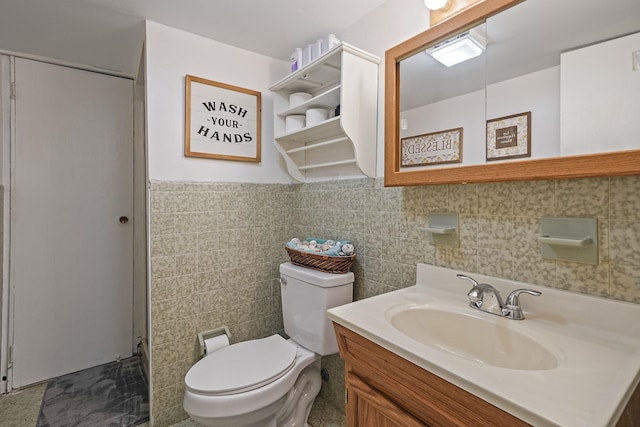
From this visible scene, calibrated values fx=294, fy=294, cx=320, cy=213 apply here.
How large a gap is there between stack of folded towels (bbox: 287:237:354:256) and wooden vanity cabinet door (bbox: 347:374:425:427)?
0.63m

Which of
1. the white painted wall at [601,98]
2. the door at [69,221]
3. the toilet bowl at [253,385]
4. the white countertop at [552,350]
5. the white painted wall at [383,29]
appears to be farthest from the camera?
the door at [69,221]

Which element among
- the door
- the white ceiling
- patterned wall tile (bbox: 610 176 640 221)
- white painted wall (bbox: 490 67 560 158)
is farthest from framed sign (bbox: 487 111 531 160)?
the door

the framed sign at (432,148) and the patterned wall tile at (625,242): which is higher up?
the framed sign at (432,148)

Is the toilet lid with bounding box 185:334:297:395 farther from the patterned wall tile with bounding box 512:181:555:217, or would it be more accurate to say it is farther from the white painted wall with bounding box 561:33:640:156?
the white painted wall with bounding box 561:33:640:156

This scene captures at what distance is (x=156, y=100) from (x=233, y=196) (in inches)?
25.7

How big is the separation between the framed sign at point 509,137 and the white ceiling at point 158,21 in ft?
2.94

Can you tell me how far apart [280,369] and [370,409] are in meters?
0.54

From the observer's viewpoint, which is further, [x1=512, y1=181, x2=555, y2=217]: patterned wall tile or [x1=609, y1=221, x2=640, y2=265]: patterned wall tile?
[x1=512, y1=181, x2=555, y2=217]: patterned wall tile

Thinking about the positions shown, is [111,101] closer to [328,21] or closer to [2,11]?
[2,11]

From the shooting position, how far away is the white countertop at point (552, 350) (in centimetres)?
52

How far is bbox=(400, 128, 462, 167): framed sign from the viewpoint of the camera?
43.3 inches

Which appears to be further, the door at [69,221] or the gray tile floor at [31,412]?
the door at [69,221]

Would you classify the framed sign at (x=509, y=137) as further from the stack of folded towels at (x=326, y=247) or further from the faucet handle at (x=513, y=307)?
the stack of folded towels at (x=326, y=247)

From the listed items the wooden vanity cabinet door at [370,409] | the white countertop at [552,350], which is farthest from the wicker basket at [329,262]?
the wooden vanity cabinet door at [370,409]
